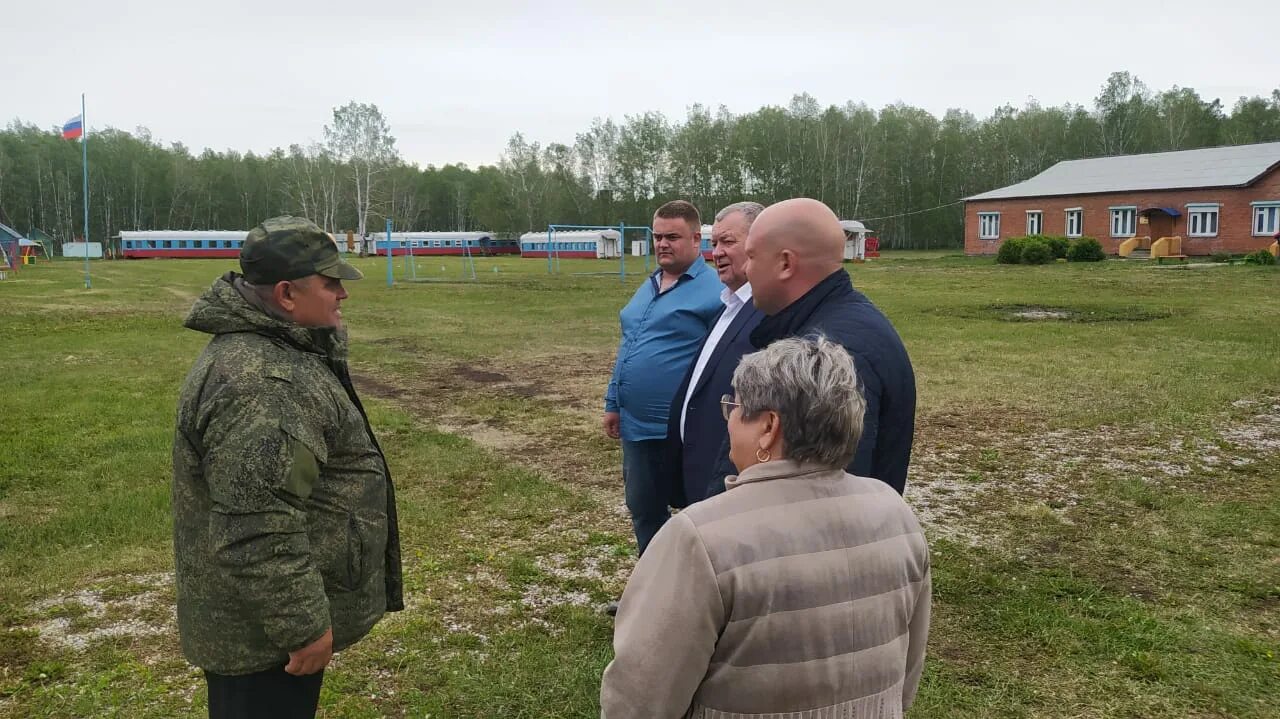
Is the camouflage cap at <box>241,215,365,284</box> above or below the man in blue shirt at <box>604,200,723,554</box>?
above

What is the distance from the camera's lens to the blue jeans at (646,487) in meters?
4.18

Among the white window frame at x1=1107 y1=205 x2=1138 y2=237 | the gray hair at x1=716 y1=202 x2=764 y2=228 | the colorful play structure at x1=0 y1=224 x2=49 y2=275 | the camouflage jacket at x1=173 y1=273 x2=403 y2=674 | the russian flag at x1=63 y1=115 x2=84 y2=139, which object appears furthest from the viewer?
the white window frame at x1=1107 y1=205 x2=1138 y2=237

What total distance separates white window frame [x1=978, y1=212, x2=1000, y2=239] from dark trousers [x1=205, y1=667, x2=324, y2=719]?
4950 cm

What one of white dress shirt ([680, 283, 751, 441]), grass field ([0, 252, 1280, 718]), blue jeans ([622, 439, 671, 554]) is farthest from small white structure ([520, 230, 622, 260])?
white dress shirt ([680, 283, 751, 441])

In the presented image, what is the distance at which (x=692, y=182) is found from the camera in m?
77.4

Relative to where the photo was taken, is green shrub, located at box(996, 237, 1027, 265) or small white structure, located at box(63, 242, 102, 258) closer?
green shrub, located at box(996, 237, 1027, 265)

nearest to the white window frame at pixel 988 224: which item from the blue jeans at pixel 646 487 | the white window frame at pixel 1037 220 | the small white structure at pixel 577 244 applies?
the white window frame at pixel 1037 220

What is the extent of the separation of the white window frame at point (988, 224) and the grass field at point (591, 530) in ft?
115

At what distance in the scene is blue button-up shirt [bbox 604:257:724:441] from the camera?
4250 millimetres

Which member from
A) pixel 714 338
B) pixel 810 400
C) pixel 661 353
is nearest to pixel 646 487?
pixel 661 353

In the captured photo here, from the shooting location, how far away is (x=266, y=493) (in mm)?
2045

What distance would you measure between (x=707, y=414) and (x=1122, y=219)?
4567 cm

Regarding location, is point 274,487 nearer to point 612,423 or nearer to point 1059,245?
point 612,423

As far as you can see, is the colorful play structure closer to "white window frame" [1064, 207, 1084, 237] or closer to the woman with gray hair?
the woman with gray hair
